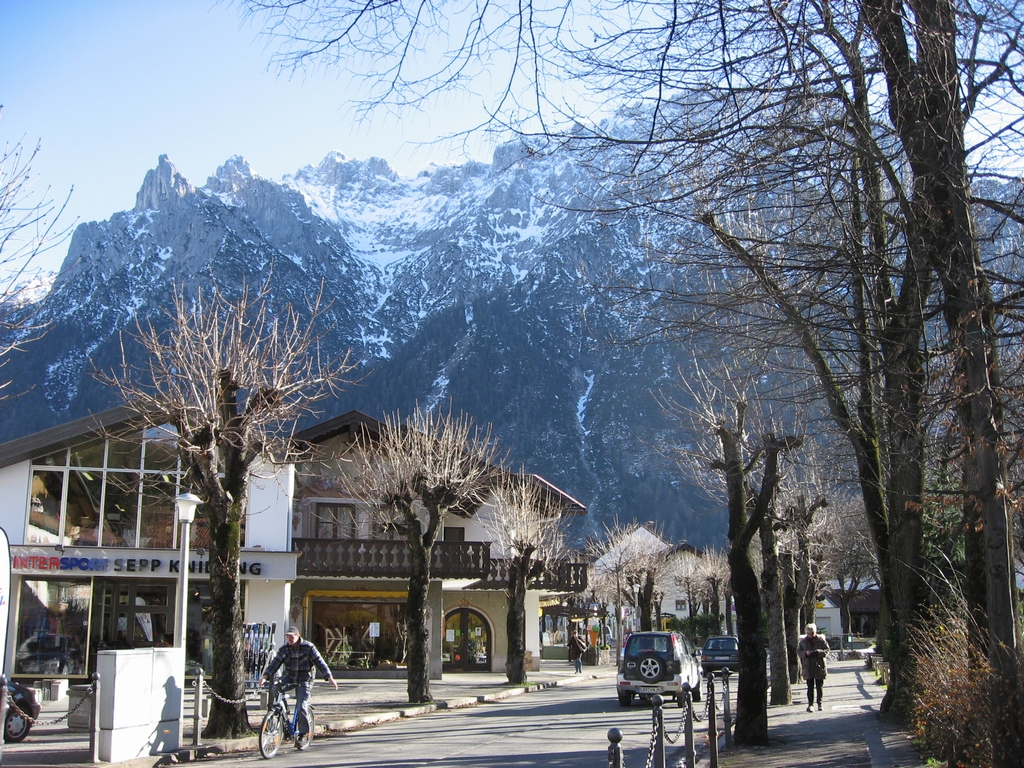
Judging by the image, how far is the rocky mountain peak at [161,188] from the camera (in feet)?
622

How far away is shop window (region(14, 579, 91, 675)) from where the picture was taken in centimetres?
2611

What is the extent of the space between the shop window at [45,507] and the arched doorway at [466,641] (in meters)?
17.3

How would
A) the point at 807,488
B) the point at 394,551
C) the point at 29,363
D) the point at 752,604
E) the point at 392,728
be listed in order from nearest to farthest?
the point at 752,604 → the point at 392,728 → the point at 807,488 → the point at 394,551 → the point at 29,363

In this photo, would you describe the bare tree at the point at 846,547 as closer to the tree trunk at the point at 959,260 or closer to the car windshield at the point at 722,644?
the car windshield at the point at 722,644

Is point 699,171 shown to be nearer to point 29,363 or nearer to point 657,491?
point 657,491

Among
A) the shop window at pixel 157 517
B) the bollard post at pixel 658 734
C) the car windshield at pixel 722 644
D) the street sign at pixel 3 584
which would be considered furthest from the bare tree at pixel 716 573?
the bollard post at pixel 658 734

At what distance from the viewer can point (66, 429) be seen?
2703cm

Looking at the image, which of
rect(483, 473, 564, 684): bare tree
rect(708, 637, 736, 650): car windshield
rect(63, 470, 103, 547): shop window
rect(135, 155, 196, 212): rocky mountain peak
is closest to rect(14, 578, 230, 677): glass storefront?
rect(63, 470, 103, 547): shop window

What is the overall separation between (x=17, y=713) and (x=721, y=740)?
1114 cm

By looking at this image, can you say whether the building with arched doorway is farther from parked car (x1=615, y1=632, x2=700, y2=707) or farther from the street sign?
the street sign

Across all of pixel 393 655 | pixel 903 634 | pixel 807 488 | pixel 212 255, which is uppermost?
pixel 212 255

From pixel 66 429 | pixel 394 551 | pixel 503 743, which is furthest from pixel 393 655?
pixel 503 743

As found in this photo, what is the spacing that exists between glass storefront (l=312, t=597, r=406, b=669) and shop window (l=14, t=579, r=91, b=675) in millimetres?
10746

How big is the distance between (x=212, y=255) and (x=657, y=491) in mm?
88417
